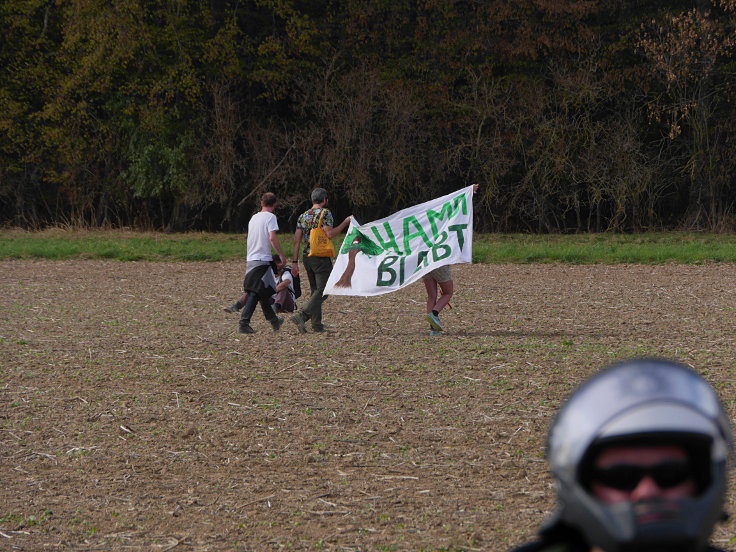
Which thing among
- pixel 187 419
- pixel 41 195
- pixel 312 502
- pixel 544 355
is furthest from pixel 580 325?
pixel 41 195

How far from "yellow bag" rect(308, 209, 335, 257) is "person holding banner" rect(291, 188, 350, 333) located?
12 mm

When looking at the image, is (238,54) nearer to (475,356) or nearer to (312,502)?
(475,356)

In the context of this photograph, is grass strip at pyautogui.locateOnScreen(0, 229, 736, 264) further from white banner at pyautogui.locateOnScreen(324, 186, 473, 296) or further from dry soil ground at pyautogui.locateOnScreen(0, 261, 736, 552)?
white banner at pyautogui.locateOnScreen(324, 186, 473, 296)

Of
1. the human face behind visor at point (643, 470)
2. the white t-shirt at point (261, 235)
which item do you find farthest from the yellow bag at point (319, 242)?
the human face behind visor at point (643, 470)

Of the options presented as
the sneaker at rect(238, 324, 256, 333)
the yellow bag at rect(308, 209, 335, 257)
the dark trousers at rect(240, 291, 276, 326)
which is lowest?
the sneaker at rect(238, 324, 256, 333)

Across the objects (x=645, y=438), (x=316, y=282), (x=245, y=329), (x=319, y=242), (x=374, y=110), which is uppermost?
(x=374, y=110)

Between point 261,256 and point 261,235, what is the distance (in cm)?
28

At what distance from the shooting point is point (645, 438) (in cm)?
176

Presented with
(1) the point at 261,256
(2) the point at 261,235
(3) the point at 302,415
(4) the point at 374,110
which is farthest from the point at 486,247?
(3) the point at 302,415

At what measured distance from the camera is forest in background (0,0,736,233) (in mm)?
34875

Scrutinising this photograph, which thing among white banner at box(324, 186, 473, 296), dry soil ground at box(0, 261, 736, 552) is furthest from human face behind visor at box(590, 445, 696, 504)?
white banner at box(324, 186, 473, 296)

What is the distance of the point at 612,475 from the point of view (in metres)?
1.81

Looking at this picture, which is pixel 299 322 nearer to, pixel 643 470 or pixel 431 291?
pixel 431 291

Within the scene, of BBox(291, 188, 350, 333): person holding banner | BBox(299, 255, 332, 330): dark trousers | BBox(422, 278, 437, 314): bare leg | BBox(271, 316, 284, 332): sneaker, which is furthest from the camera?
BBox(271, 316, 284, 332): sneaker
